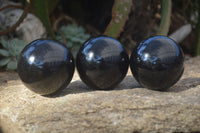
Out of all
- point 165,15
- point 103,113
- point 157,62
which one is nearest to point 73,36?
point 165,15

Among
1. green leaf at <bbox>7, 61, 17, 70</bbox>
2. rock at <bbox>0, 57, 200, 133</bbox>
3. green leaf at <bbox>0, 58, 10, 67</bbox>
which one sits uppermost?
rock at <bbox>0, 57, 200, 133</bbox>

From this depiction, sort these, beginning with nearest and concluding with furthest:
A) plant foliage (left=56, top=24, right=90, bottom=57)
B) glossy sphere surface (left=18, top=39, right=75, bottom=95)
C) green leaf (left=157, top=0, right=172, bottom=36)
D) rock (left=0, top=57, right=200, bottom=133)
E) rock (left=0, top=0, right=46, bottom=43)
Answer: rock (left=0, top=57, right=200, bottom=133) → glossy sphere surface (left=18, top=39, right=75, bottom=95) → green leaf (left=157, top=0, right=172, bottom=36) → rock (left=0, top=0, right=46, bottom=43) → plant foliage (left=56, top=24, right=90, bottom=57)

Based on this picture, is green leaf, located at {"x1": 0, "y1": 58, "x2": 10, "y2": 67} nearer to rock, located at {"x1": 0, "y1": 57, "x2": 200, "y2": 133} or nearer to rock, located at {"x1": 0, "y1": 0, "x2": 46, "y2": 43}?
rock, located at {"x1": 0, "y1": 0, "x2": 46, "y2": 43}

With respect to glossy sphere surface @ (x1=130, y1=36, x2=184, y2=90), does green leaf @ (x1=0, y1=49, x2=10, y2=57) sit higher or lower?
lower

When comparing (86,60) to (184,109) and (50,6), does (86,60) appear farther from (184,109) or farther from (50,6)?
(50,6)

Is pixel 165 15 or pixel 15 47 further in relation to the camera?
pixel 165 15

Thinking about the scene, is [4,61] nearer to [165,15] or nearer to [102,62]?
[102,62]

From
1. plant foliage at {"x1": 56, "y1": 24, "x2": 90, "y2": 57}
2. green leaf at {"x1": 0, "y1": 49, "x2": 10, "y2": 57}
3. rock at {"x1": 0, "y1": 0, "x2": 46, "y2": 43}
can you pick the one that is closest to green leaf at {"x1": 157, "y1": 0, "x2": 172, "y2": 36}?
plant foliage at {"x1": 56, "y1": 24, "x2": 90, "y2": 57}
